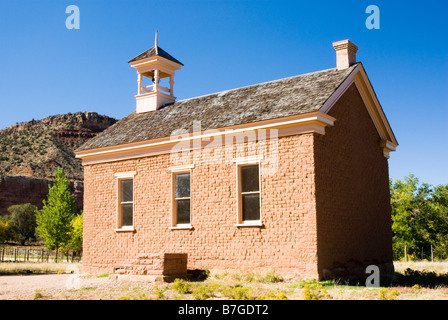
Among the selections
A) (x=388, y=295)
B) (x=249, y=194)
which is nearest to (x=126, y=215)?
(x=249, y=194)

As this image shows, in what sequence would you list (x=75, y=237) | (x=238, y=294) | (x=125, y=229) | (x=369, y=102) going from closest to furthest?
(x=238, y=294), (x=369, y=102), (x=125, y=229), (x=75, y=237)

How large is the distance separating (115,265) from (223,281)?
6.14 m

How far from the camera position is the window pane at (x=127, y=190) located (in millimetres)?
19406

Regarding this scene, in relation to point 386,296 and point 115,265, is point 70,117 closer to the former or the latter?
point 115,265

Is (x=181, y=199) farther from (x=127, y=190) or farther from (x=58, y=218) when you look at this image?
(x=58, y=218)

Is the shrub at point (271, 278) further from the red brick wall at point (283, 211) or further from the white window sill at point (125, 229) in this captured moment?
the white window sill at point (125, 229)

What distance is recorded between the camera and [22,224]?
74.0m

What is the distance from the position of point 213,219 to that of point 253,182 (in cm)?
193

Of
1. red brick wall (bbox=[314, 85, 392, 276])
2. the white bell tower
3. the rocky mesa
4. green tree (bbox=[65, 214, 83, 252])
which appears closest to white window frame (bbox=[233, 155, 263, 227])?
red brick wall (bbox=[314, 85, 392, 276])

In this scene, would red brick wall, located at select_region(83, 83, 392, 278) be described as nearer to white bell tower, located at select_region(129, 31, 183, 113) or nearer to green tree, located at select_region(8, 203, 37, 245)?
white bell tower, located at select_region(129, 31, 183, 113)

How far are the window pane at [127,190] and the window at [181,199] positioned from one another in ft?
7.65

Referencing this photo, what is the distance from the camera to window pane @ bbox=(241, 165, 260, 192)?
15.9 metres

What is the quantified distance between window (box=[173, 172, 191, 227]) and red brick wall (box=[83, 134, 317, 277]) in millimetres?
261
